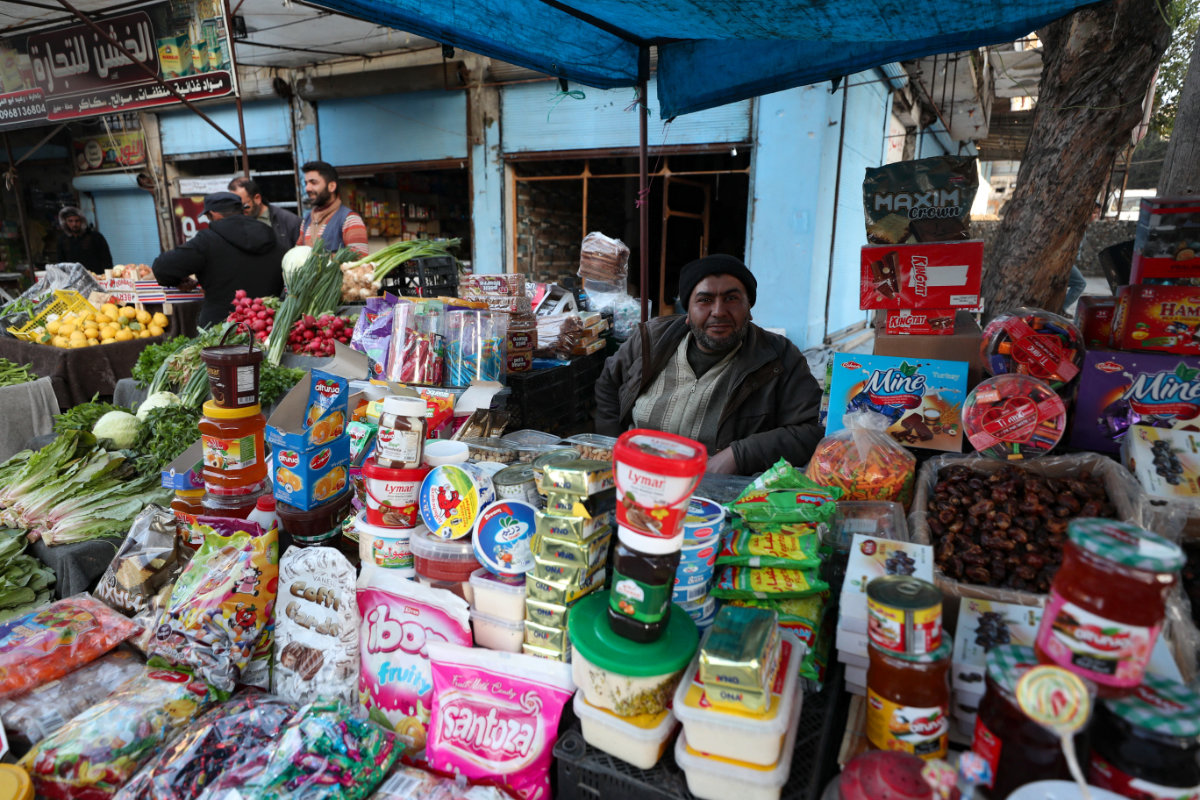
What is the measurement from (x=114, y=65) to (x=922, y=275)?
911cm

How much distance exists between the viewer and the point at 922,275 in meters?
2.36

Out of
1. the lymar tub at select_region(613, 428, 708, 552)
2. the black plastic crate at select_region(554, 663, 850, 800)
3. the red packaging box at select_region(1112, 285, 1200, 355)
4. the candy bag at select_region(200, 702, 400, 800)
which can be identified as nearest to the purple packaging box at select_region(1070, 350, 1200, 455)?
the red packaging box at select_region(1112, 285, 1200, 355)

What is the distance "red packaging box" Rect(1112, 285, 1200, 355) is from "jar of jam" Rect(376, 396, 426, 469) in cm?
237

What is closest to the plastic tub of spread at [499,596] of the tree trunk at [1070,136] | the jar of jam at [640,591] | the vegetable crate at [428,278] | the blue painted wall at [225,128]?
the jar of jam at [640,591]

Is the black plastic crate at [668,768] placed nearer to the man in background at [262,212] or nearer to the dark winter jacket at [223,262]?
the dark winter jacket at [223,262]

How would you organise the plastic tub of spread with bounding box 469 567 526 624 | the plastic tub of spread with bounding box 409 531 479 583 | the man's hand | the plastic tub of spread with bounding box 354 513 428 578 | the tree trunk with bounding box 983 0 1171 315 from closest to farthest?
the plastic tub of spread with bounding box 469 567 526 624
the plastic tub of spread with bounding box 409 531 479 583
the plastic tub of spread with bounding box 354 513 428 578
the tree trunk with bounding box 983 0 1171 315
the man's hand

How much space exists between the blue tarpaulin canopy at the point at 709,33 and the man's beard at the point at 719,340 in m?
1.26

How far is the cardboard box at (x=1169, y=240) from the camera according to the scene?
2.02 meters

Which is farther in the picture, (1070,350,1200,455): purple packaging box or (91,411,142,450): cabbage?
(91,411,142,450): cabbage

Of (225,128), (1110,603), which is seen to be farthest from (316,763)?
(225,128)

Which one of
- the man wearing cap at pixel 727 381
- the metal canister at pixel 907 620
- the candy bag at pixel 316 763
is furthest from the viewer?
the man wearing cap at pixel 727 381

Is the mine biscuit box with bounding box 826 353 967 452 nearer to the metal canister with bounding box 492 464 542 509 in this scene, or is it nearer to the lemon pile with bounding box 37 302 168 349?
the metal canister with bounding box 492 464 542 509

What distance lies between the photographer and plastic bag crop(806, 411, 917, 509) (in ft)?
6.37

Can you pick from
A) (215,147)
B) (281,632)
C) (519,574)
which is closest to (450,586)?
(519,574)
